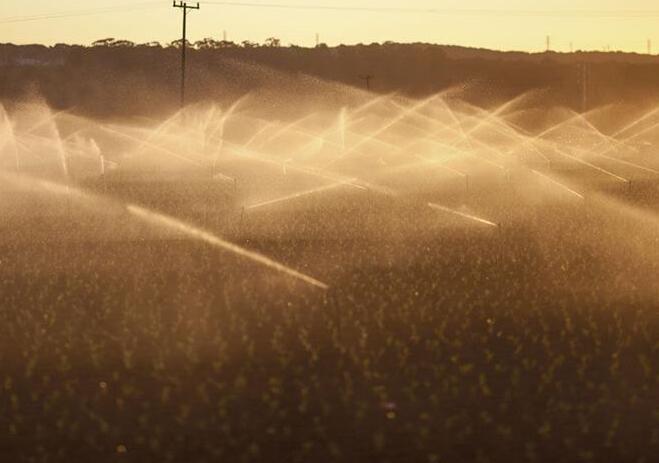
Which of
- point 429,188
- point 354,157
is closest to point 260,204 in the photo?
point 429,188

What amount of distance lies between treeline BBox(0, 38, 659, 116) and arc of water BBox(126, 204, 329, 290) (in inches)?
3701

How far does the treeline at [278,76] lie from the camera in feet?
452

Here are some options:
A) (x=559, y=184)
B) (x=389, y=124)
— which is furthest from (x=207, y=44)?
(x=559, y=184)

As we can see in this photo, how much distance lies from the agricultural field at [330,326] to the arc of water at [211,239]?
0.08 meters

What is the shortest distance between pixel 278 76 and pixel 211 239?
404ft

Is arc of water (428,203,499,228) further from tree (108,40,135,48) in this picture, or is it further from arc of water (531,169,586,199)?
tree (108,40,135,48)

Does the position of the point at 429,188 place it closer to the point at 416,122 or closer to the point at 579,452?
the point at 579,452

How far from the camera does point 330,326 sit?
14.6m

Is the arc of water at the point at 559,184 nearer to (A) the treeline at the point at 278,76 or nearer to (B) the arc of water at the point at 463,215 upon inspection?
(B) the arc of water at the point at 463,215

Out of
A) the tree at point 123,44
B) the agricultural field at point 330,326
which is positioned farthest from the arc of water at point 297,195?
the tree at point 123,44

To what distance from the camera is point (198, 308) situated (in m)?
16.2

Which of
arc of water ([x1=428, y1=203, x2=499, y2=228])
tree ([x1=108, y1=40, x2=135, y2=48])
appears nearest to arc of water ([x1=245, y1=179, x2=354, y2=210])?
arc of water ([x1=428, y1=203, x2=499, y2=228])

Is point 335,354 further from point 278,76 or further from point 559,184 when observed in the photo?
point 278,76

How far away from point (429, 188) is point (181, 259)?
2289 centimetres
